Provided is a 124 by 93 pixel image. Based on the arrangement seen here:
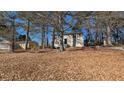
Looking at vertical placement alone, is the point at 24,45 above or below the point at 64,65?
above

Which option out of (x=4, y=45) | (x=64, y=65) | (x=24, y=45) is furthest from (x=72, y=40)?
(x=4, y=45)

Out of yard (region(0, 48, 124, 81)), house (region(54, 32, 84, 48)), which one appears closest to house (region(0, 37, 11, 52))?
yard (region(0, 48, 124, 81))

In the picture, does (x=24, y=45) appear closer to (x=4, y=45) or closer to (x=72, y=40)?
(x=4, y=45)

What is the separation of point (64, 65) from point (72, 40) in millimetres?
497

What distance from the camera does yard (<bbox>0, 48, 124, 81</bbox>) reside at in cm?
595

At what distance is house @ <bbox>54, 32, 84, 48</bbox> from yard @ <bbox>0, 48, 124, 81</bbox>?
12 centimetres

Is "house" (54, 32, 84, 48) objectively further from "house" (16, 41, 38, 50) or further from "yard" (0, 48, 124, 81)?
"house" (16, 41, 38, 50)

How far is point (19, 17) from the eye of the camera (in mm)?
6176

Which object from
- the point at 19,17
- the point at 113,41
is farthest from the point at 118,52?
the point at 19,17

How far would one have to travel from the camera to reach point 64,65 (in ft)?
20.2
